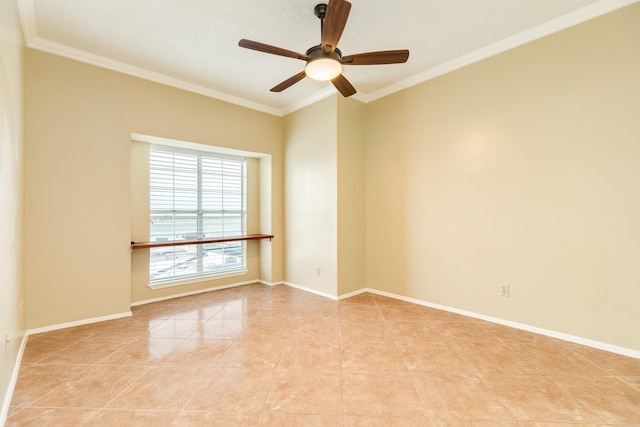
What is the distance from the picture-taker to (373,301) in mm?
3762

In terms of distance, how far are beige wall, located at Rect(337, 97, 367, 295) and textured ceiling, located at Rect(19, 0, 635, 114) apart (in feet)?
2.14

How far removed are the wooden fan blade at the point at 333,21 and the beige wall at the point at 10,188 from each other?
1920 millimetres

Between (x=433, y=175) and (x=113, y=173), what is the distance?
3.75 metres

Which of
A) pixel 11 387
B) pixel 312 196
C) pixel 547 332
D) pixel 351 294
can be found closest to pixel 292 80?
pixel 312 196

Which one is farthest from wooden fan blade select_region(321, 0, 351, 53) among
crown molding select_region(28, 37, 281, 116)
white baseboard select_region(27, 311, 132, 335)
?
white baseboard select_region(27, 311, 132, 335)

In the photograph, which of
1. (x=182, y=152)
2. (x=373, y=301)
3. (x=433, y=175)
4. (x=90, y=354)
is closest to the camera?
(x=90, y=354)

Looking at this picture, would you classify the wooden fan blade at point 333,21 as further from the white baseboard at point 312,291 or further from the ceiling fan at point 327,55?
the white baseboard at point 312,291

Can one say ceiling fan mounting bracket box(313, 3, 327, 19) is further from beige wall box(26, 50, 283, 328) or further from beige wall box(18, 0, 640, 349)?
beige wall box(26, 50, 283, 328)

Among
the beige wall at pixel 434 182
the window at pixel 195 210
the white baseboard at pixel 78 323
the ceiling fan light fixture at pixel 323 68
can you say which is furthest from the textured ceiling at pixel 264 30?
the white baseboard at pixel 78 323

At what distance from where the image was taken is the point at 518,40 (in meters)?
2.79

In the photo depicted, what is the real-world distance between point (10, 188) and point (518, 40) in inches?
174

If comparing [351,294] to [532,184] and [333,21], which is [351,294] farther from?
[333,21]

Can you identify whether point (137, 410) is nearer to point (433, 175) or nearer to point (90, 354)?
point (90, 354)

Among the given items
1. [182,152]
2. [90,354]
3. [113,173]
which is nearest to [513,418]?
[90,354]
